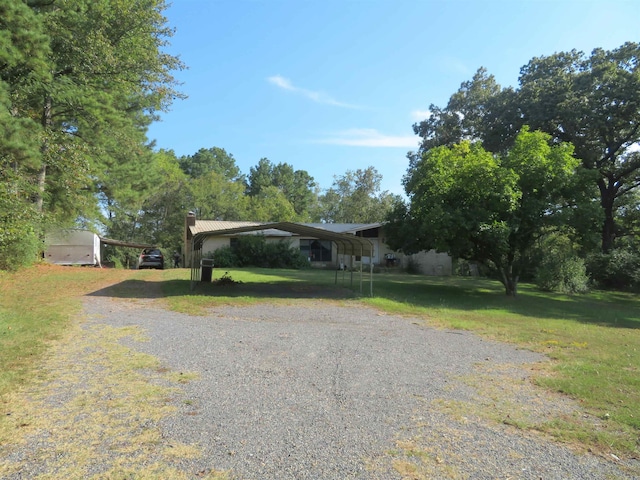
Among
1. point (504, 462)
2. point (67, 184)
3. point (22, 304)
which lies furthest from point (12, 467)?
point (67, 184)

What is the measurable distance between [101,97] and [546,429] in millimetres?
19174

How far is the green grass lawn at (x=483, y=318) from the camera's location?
16.2 ft

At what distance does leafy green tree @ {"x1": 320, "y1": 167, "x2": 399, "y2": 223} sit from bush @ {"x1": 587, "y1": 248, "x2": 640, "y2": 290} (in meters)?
25.1

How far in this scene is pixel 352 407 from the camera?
4469 millimetres

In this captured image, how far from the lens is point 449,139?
29.8 meters

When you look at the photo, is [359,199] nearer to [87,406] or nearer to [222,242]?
[222,242]

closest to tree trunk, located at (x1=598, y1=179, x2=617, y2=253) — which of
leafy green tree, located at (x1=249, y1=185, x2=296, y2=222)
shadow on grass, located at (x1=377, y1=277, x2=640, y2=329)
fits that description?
shadow on grass, located at (x1=377, y1=277, x2=640, y2=329)

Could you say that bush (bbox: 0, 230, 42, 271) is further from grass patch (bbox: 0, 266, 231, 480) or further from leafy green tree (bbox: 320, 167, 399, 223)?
leafy green tree (bbox: 320, 167, 399, 223)

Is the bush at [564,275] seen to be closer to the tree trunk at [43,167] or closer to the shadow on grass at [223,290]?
the shadow on grass at [223,290]

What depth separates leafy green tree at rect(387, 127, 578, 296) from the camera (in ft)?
50.9

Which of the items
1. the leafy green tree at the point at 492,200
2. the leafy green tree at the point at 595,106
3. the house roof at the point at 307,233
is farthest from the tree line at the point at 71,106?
the leafy green tree at the point at 595,106

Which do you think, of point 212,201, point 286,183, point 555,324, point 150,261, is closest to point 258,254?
point 150,261

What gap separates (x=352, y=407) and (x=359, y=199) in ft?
162

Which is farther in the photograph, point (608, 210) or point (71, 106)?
point (608, 210)
